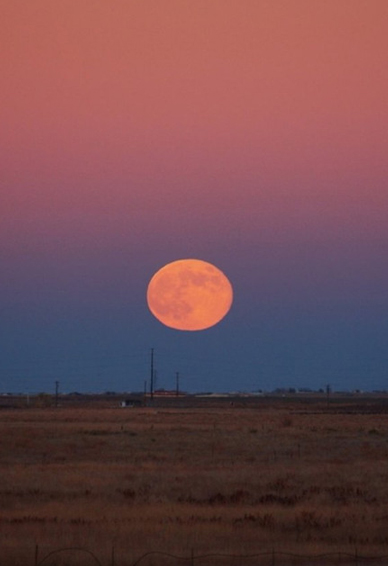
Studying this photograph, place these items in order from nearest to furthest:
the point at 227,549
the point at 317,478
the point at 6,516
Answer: the point at 227,549 < the point at 6,516 < the point at 317,478

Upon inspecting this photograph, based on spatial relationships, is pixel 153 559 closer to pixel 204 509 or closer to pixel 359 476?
pixel 204 509

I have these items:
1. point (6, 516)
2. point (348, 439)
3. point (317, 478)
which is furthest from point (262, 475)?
point (348, 439)

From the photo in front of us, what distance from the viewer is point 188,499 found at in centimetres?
3081

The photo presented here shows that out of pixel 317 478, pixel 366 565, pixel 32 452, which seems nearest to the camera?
pixel 366 565

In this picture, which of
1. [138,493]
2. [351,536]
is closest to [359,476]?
[138,493]

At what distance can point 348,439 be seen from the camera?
203ft

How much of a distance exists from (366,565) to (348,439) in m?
41.4

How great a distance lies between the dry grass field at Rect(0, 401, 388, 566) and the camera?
76.6ft

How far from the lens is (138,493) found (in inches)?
1254

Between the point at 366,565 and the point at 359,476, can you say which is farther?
the point at 359,476

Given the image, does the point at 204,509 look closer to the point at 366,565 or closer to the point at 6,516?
the point at 6,516

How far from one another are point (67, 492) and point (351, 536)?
10.3 m

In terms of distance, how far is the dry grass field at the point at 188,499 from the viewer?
23.4 meters

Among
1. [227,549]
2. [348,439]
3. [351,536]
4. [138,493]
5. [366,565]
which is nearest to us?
[366,565]
